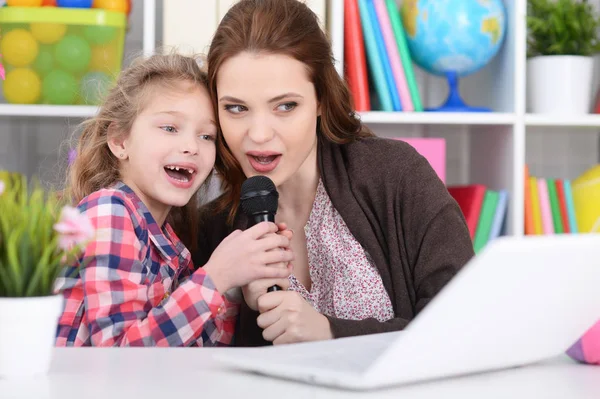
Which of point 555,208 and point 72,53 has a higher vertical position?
point 72,53

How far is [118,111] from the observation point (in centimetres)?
165

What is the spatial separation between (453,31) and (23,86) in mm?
1240

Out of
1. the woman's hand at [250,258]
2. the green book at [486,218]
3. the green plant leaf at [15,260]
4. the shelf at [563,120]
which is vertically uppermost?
the green plant leaf at [15,260]

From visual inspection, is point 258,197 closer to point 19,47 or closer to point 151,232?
point 151,232

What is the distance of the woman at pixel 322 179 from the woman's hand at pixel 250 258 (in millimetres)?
239

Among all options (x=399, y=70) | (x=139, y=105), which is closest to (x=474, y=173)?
(x=399, y=70)

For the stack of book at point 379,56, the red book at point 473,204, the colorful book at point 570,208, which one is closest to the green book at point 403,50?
the stack of book at point 379,56

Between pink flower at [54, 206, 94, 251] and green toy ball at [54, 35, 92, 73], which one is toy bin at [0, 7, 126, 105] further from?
pink flower at [54, 206, 94, 251]

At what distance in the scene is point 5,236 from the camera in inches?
31.3

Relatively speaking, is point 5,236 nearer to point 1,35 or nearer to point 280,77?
point 280,77

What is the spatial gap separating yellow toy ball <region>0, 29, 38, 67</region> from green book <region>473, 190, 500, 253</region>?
1376 mm

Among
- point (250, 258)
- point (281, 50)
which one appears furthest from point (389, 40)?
point (250, 258)

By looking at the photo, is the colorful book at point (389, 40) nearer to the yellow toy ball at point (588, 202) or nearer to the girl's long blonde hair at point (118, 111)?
the yellow toy ball at point (588, 202)

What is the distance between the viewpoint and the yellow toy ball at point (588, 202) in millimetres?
2496
